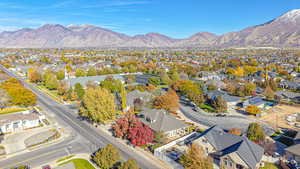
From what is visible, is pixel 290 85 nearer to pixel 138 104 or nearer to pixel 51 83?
pixel 138 104

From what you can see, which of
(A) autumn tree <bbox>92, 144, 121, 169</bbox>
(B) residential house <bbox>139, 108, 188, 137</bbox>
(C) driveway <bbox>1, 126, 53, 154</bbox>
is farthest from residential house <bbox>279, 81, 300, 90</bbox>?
(C) driveway <bbox>1, 126, 53, 154</bbox>

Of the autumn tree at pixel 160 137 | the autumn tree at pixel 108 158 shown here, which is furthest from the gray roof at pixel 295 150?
the autumn tree at pixel 108 158

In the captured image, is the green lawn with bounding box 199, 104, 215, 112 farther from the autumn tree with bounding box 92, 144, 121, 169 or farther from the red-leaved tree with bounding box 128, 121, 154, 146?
the autumn tree with bounding box 92, 144, 121, 169

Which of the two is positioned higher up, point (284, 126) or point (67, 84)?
point (67, 84)

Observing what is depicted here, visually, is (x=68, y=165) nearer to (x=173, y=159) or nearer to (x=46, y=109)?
(x=173, y=159)

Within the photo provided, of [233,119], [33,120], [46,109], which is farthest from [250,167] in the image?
[46,109]

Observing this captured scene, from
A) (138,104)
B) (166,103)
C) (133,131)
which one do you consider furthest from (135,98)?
(133,131)

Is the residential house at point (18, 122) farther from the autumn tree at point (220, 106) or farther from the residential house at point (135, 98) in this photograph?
the autumn tree at point (220, 106)
